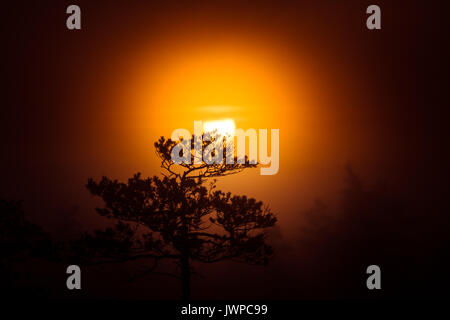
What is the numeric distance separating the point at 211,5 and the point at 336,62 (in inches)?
61.6

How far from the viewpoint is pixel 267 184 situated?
189 inches

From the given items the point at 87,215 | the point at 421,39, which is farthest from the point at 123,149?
the point at 421,39

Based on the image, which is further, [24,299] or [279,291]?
[279,291]

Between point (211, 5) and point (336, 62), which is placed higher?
point (211, 5)

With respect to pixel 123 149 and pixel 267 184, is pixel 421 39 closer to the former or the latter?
pixel 267 184

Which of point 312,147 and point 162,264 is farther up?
point 312,147

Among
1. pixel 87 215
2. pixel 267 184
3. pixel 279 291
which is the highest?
pixel 267 184

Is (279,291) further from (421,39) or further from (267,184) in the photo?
(421,39)

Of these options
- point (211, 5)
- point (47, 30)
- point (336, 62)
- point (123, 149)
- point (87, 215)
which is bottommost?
point (87, 215)

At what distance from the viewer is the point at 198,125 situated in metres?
4.61

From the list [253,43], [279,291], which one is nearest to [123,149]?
[253,43]
